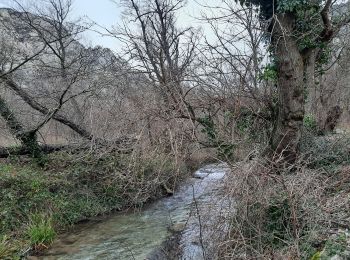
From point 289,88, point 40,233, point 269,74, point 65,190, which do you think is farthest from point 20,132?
point 289,88

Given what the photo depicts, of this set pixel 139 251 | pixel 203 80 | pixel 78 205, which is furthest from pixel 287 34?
pixel 78 205

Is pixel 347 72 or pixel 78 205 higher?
pixel 347 72

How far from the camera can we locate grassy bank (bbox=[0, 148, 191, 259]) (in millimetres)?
8461

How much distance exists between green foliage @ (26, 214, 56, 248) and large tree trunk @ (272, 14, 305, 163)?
577cm

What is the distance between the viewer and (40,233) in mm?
8258

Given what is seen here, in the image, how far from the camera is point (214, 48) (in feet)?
29.9

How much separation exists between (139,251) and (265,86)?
549 cm

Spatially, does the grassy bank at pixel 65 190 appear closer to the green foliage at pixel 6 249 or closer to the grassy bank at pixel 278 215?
the green foliage at pixel 6 249

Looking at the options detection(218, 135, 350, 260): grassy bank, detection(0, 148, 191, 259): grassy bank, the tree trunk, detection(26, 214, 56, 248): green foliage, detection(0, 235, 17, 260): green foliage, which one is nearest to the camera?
detection(218, 135, 350, 260): grassy bank

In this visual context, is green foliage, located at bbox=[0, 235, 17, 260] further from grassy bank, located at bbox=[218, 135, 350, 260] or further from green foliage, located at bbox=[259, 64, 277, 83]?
green foliage, located at bbox=[259, 64, 277, 83]

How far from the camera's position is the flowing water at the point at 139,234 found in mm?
7547

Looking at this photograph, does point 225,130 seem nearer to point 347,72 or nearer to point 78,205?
point 78,205

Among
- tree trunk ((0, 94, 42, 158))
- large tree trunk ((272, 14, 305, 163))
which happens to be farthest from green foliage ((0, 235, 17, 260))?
large tree trunk ((272, 14, 305, 163))

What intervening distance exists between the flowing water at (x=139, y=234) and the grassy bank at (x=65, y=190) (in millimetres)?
495
